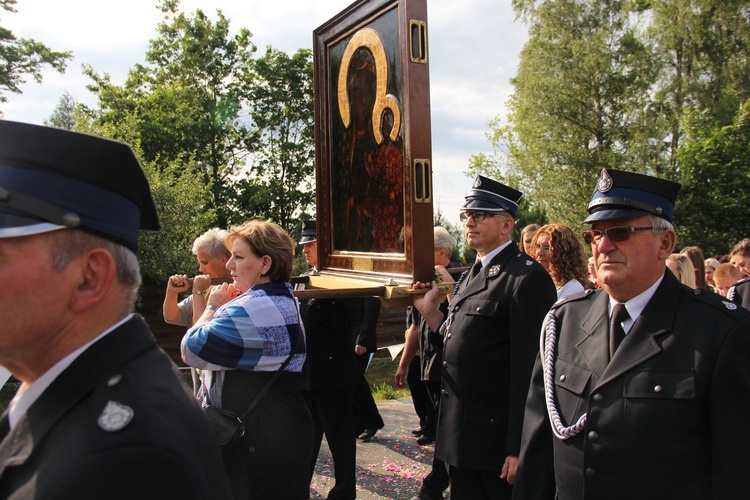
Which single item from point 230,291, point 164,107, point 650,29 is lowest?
point 230,291

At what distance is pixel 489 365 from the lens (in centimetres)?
338

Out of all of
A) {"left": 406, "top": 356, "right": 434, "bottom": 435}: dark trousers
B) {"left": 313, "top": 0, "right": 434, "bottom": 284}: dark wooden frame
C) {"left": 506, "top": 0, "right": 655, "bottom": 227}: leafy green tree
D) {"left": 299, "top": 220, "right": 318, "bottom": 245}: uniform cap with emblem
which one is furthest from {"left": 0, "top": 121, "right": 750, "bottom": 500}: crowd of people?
{"left": 506, "top": 0, "right": 655, "bottom": 227}: leafy green tree

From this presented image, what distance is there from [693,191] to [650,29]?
363 inches

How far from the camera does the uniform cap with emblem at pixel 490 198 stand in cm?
367

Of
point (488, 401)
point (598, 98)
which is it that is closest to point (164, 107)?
point (598, 98)

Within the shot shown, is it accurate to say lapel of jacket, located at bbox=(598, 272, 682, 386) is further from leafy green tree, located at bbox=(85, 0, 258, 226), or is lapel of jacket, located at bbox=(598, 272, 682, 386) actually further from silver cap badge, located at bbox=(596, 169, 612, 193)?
leafy green tree, located at bbox=(85, 0, 258, 226)

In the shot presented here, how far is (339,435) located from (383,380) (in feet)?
21.6

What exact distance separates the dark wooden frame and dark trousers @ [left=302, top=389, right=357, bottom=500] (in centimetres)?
117

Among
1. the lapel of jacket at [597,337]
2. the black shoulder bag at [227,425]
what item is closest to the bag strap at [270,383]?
the black shoulder bag at [227,425]

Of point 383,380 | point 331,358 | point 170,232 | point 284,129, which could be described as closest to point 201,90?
point 284,129

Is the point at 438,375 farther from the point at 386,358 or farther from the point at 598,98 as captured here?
the point at 598,98

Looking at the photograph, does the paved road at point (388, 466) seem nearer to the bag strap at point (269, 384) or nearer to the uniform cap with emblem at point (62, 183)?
the bag strap at point (269, 384)

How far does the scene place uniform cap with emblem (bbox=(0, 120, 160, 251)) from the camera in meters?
1.10

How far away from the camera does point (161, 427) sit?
107cm
